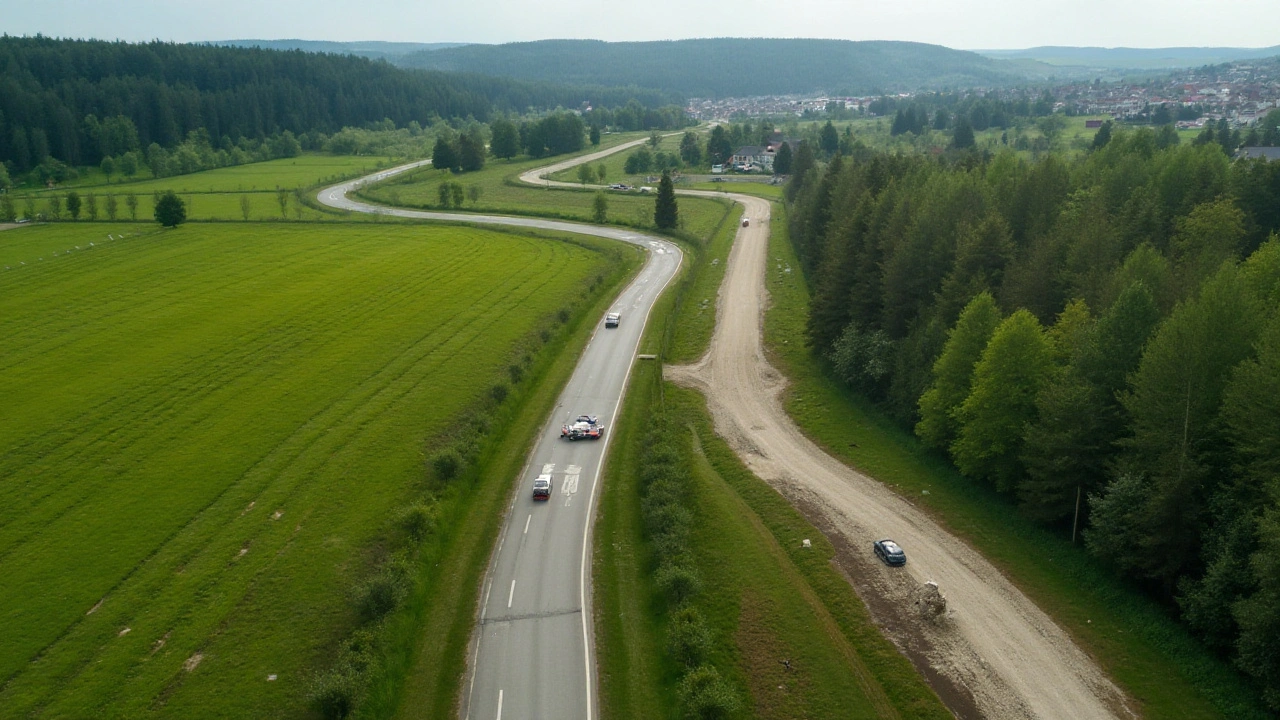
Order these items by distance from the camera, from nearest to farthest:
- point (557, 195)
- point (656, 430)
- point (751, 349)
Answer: point (656, 430)
point (751, 349)
point (557, 195)

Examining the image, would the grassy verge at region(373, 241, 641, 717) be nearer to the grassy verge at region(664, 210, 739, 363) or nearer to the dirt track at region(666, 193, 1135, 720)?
the dirt track at region(666, 193, 1135, 720)

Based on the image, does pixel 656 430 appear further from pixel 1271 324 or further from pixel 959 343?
pixel 1271 324

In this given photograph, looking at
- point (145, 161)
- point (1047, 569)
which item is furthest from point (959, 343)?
point (145, 161)

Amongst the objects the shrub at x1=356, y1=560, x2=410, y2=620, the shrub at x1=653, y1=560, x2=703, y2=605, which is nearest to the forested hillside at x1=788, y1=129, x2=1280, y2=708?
the shrub at x1=653, y1=560, x2=703, y2=605

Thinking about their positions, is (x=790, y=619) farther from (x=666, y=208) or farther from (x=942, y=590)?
(x=666, y=208)

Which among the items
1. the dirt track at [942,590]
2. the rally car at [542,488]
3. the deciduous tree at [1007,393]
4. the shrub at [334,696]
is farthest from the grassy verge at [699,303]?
the shrub at [334,696]
